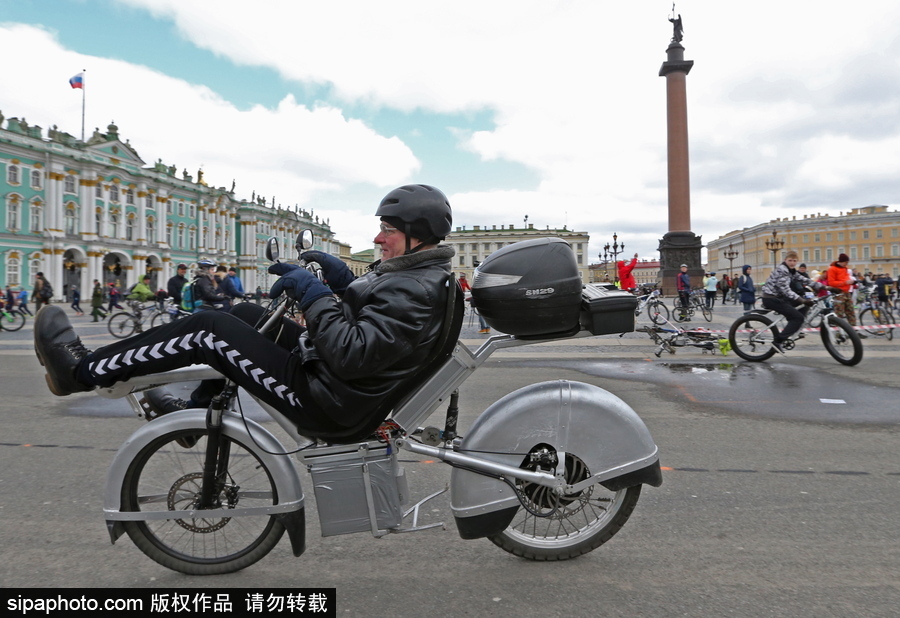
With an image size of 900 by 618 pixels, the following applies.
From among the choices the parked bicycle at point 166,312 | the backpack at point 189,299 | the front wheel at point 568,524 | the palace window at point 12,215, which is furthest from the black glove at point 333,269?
the palace window at point 12,215

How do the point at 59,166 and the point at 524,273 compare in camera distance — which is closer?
the point at 524,273

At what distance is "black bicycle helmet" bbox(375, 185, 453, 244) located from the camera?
2.47 meters

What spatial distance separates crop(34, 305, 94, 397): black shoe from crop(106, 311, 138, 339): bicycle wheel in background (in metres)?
15.2

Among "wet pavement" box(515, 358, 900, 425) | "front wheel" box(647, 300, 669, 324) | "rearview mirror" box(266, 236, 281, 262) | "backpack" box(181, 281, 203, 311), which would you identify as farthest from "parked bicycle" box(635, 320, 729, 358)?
"rearview mirror" box(266, 236, 281, 262)

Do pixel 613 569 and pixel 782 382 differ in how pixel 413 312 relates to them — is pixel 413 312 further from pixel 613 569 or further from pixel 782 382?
pixel 782 382

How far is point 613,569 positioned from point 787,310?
317 inches

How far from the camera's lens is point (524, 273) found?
8.03 ft

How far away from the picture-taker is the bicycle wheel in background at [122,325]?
53.8 feet

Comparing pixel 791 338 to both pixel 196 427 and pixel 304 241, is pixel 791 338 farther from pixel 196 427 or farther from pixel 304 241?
pixel 196 427

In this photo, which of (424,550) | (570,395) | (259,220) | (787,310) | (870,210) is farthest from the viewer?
(870,210)

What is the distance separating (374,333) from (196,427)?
833 millimetres

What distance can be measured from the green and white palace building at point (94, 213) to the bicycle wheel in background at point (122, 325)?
115 feet

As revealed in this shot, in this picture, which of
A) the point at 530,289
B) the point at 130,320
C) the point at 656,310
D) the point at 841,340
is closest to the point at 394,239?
the point at 530,289

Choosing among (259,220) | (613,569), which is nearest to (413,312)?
(613,569)
